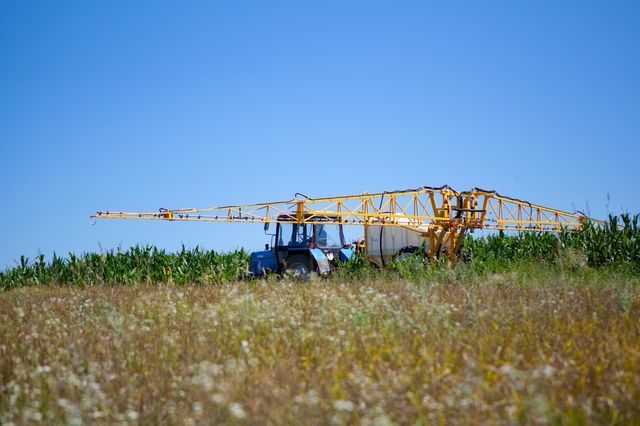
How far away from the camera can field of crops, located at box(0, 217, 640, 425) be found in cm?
429

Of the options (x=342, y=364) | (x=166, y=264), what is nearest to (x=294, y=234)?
(x=166, y=264)

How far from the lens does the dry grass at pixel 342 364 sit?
4.29 meters

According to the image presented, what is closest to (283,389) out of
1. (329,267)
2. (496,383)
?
A: (496,383)

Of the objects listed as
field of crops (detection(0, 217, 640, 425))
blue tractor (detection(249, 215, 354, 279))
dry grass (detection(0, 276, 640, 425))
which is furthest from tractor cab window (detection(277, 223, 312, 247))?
dry grass (detection(0, 276, 640, 425))

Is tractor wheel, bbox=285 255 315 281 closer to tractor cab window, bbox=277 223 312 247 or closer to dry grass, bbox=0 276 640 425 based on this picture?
tractor cab window, bbox=277 223 312 247

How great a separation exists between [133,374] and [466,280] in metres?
7.72

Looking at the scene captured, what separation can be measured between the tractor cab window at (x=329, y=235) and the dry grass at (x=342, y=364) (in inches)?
409

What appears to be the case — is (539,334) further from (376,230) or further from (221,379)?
(376,230)

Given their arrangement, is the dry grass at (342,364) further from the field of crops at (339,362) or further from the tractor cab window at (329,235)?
the tractor cab window at (329,235)

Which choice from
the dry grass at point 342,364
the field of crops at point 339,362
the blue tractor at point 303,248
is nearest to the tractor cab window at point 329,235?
the blue tractor at point 303,248

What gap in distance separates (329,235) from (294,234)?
1.22 metres

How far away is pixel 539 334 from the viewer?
627 cm

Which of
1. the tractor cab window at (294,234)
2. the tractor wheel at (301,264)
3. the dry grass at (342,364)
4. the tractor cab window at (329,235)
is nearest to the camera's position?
the dry grass at (342,364)

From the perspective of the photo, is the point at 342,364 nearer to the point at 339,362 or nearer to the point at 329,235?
the point at 339,362
